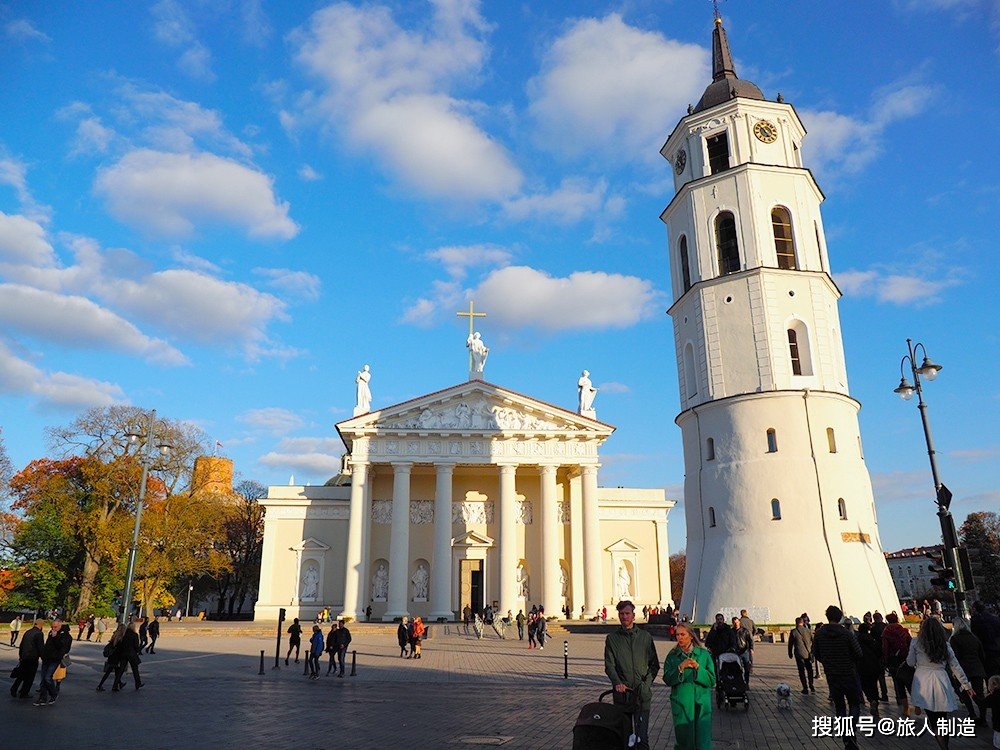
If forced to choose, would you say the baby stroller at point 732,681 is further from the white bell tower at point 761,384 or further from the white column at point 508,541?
the white column at point 508,541

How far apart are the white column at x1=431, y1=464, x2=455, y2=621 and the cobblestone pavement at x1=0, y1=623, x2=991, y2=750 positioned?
1804 cm

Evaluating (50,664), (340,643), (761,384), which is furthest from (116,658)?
(761,384)

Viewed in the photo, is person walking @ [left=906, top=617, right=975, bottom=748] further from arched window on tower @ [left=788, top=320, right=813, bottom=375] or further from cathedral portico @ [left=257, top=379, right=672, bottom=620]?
cathedral portico @ [left=257, top=379, right=672, bottom=620]

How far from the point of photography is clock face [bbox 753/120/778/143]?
33.2 m

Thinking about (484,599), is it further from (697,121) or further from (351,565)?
(697,121)

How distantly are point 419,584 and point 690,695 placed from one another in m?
39.9

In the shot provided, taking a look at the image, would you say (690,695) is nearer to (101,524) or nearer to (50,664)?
(50,664)

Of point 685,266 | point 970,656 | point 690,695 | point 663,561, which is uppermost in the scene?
point 685,266

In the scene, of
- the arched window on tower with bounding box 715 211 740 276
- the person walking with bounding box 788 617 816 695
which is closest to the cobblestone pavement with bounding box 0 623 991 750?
the person walking with bounding box 788 617 816 695

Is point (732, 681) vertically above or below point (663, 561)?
below

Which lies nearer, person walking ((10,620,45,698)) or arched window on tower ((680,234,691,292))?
person walking ((10,620,45,698))

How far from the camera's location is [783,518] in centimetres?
2712

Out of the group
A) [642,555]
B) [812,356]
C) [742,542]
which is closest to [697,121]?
[812,356]

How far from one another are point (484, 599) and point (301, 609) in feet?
39.1
